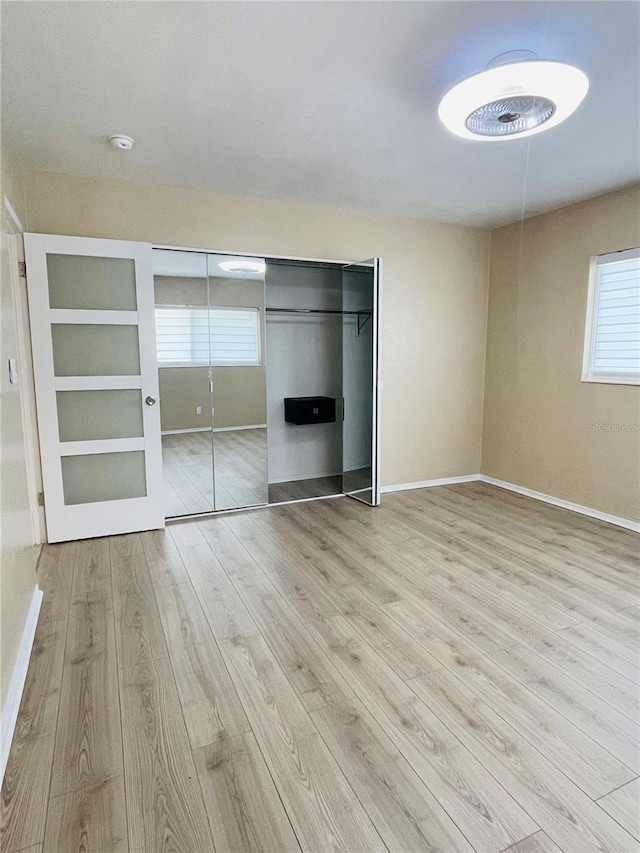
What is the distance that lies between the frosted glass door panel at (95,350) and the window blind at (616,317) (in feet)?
12.3

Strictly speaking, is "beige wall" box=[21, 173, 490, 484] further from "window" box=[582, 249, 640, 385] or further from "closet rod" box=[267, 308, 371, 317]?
"window" box=[582, 249, 640, 385]

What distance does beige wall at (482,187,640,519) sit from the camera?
377cm

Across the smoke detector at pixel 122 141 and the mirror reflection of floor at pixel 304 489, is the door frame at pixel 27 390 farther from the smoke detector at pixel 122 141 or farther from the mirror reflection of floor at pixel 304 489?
the mirror reflection of floor at pixel 304 489

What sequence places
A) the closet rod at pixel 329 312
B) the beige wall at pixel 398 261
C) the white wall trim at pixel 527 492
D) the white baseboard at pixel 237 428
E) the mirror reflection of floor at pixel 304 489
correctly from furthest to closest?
the mirror reflection of floor at pixel 304 489 < the closet rod at pixel 329 312 < the white baseboard at pixel 237 428 < the white wall trim at pixel 527 492 < the beige wall at pixel 398 261

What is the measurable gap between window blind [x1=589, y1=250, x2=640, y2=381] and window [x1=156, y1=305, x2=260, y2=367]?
292 centimetres

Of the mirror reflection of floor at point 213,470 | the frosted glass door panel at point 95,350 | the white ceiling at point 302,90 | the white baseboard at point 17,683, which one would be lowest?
the white baseboard at point 17,683

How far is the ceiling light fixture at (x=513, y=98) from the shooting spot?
1818 millimetres

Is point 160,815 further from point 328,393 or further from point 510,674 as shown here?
point 328,393

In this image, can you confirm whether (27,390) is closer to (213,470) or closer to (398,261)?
(213,470)

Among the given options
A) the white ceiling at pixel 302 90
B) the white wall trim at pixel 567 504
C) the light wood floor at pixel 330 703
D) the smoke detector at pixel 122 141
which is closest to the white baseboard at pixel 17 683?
the light wood floor at pixel 330 703

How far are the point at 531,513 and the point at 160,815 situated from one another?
360 centimetres

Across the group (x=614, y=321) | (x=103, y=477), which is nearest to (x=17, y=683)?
(x=103, y=477)

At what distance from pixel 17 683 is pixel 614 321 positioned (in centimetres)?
451

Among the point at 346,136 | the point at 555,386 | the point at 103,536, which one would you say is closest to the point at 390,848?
the point at 103,536
